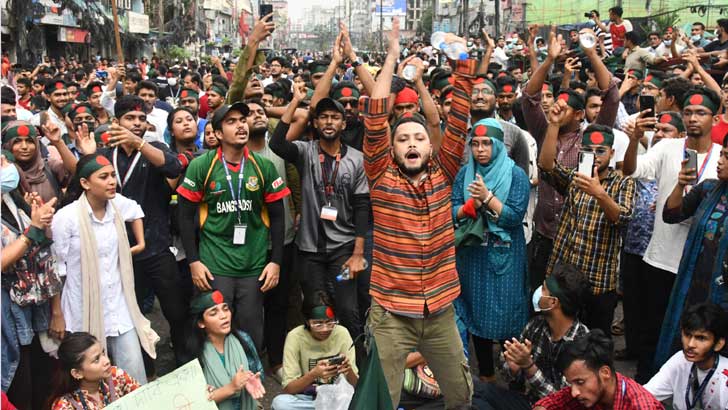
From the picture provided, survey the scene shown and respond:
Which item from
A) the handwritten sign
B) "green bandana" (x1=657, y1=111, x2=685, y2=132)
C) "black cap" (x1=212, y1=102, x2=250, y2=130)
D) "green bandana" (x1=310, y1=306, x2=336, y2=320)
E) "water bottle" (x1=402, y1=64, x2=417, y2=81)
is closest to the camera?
the handwritten sign

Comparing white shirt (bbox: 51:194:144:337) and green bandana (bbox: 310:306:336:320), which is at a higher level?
white shirt (bbox: 51:194:144:337)

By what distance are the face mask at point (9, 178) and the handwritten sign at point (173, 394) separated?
1.48 meters

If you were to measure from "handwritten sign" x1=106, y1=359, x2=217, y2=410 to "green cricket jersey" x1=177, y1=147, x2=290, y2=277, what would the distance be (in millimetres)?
1138

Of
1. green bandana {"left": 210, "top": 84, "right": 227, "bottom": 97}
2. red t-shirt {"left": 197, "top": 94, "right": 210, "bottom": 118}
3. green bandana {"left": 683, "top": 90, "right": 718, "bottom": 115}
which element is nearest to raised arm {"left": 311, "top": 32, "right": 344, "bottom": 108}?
green bandana {"left": 683, "top": 90, "right": 718, "bottom": 115}

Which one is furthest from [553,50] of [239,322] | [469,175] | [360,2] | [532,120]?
[360,2]

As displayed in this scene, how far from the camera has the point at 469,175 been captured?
505 cm

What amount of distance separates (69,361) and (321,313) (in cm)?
147

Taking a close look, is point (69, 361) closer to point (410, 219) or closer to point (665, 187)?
point (410, 219)

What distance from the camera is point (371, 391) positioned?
116 inches

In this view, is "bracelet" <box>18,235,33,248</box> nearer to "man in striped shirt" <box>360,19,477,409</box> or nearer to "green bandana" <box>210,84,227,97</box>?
"man in striped shirt" <box>360,19,477,409</box>

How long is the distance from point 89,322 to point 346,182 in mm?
1812

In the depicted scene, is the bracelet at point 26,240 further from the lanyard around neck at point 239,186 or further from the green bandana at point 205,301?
the lanyard around neck at point 239,186

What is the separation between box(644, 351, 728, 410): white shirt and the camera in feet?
12.3

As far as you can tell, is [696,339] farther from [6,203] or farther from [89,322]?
[6,203]
